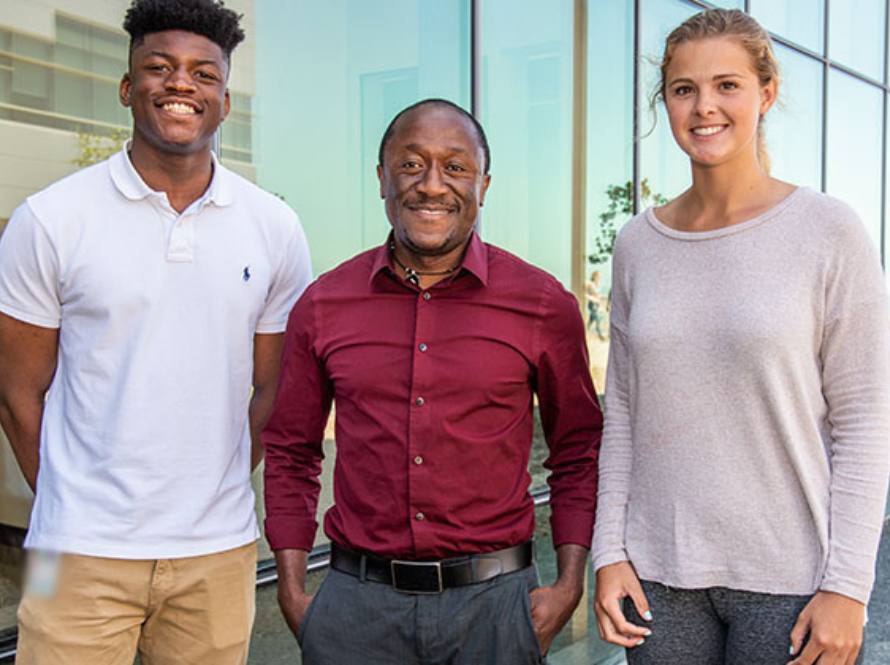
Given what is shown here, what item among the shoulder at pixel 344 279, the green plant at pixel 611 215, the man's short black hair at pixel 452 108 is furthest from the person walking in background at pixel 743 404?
the green plant at pixel 611 215

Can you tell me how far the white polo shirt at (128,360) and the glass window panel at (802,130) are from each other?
24.1ft

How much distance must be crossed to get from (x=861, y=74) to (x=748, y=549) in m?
9.76

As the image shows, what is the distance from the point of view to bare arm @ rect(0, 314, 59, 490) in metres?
2.31

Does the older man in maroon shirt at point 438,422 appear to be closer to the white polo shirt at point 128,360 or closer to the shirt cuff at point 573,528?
the shirt cuff at point 573,528

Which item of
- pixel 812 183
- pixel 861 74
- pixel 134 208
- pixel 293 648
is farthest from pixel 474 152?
pixel 861 74

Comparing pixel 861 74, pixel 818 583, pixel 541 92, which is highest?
pixel 861 74

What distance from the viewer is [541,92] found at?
20.5 feet

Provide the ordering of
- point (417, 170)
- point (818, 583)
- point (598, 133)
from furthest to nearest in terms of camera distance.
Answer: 1. point (598, 133)
2. point (417, 170)
3. point (818, 583)

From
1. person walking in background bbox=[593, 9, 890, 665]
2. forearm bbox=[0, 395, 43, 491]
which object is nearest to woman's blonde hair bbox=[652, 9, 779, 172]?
person walking in background bbox=[593, 9, 890, 665]

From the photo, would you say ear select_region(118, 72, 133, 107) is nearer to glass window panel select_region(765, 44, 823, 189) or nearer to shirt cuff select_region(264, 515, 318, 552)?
shirt cuff select_region(264, 515, 318, 552)

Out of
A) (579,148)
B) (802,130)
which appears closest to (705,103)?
(579,148)

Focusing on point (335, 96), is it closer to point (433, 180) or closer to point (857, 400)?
point (433, 180)

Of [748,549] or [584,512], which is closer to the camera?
[748,549]

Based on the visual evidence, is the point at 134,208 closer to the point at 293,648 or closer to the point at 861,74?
the point at 293,648
